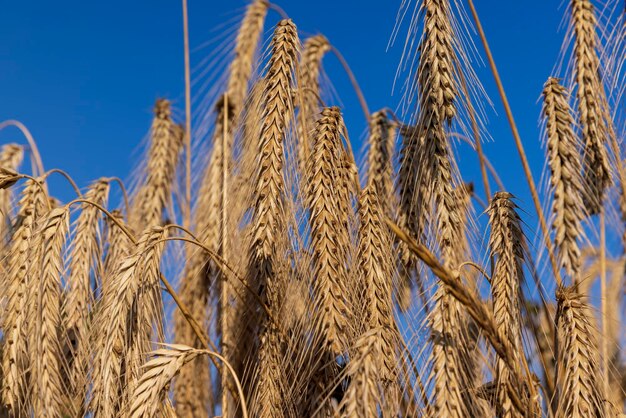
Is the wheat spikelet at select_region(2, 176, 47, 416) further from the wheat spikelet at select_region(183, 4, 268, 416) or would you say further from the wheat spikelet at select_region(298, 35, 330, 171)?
the wheat spikelet at select_region(298, 35, 330, 171)

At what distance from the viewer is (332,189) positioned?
272 centimetres

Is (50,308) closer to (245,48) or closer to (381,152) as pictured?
(381,152)

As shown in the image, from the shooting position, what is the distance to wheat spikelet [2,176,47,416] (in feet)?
9.57

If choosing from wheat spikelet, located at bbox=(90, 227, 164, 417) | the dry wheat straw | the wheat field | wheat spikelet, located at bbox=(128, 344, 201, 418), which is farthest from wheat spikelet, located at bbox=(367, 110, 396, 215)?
the dry wheat straw

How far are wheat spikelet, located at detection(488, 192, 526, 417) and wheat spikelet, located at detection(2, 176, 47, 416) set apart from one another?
165cm

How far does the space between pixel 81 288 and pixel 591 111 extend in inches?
89.1

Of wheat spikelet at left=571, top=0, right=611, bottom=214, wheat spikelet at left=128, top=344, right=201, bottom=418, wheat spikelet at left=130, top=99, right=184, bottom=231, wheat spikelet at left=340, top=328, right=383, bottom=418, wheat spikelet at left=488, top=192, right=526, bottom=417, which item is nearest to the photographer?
wheat spikelet at left=340, top=328, right=383, bottom=418

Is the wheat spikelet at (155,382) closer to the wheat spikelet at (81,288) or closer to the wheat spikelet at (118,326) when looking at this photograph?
the wheat spikelet at (118,326)

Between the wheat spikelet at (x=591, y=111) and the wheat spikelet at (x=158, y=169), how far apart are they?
2.61 m

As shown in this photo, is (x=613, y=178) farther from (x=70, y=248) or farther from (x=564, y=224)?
(x=70, y=248)

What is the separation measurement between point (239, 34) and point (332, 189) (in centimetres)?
305

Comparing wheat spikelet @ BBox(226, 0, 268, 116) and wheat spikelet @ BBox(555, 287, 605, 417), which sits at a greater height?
wheat spikelet @ BBox(226, 0, 268, 116)

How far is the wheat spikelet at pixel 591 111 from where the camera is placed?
9.90 feet

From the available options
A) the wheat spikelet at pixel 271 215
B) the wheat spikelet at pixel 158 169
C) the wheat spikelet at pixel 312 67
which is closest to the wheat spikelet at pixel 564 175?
the wheat spikelet at pixel 271 215
